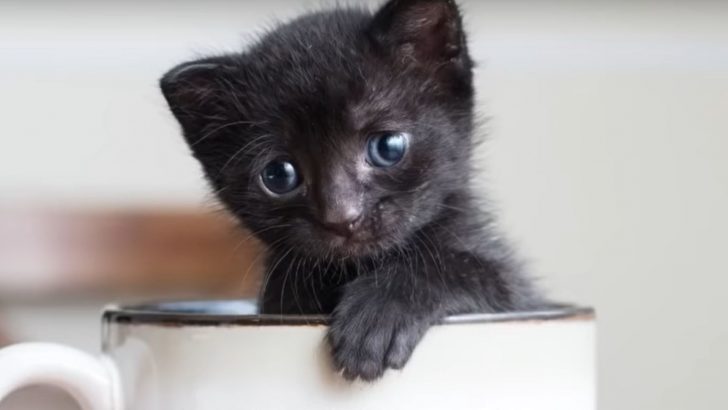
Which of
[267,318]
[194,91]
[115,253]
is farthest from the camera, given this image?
[115,253]

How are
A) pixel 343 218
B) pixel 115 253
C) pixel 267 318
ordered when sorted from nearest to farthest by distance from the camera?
pixel 267 318 → pixel 343 218 → pixel 115 253

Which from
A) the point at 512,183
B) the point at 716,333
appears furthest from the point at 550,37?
the point at 716,333

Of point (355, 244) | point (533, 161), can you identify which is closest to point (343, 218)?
point (355, 244)

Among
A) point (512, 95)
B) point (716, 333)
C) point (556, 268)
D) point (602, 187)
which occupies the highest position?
point (512, 95)

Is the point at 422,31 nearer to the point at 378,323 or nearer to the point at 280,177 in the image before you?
the point at 280,177

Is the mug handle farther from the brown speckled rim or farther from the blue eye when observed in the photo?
the blue eye

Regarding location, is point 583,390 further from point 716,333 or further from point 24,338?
point 24,338

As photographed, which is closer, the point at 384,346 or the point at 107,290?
the point at 384,346

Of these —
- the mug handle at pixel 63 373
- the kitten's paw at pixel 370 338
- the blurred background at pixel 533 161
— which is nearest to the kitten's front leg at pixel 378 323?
the kitten's paw at pixel 370 338
